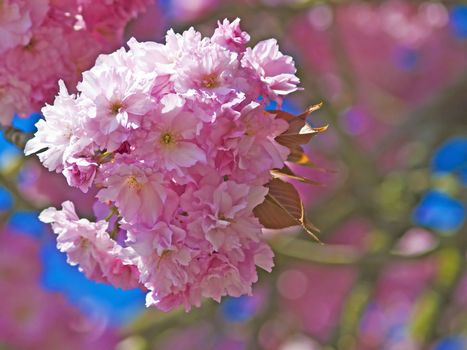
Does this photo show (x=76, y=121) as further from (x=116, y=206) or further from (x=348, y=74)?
(x=348, y=74)

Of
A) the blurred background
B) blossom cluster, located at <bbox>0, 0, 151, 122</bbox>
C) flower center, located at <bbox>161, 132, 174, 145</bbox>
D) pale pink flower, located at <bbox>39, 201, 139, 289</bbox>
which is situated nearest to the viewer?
flower center, located at <bbox>161, 132, 174, 145</bbox>

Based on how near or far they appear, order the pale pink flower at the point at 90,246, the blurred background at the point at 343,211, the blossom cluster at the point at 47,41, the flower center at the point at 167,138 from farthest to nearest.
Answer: the blurred background at the point at 343,211, the blossom cluster at the point at 47,41, the pale pink flower at the point at 90,246, the flower center at the point at 167,138

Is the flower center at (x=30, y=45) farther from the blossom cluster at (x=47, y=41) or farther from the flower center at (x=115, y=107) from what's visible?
the flower center at (x=115, y=107)

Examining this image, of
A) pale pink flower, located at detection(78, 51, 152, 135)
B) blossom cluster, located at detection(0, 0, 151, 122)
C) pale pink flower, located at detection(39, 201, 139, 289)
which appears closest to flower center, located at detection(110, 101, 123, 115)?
pale pink flower, located at detection(78, 51, 152, 135)

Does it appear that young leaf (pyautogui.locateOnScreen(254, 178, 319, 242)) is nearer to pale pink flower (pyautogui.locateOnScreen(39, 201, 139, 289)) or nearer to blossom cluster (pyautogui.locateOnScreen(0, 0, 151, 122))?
pale pink flower (pyautogui.locateOnScreen(39, 201, 139, 289))

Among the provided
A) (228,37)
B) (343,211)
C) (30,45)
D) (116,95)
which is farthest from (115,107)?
(343,211)

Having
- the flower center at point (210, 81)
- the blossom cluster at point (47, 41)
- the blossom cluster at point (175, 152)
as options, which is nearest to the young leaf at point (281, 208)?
the blossom cluster at point (175, 152)

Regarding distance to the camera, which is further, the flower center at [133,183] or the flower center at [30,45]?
the flower center at [30,45]
